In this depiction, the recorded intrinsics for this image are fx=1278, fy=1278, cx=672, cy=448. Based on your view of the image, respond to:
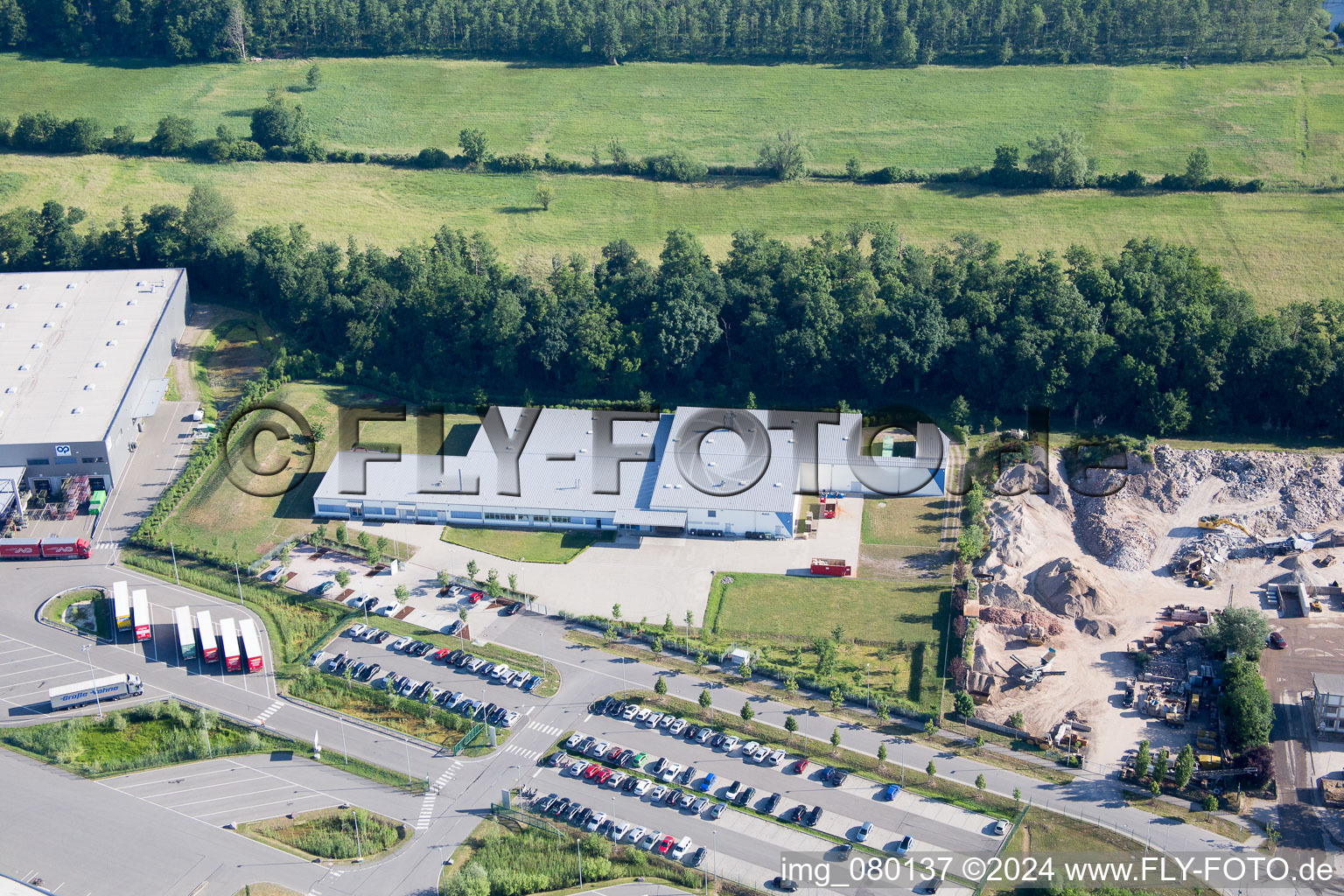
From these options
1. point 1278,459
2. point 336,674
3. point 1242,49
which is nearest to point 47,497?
point 336,674

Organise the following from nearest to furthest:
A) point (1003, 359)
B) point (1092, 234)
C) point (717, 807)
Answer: point (717, 807) → point (1003, 359) → point (1092, 234)

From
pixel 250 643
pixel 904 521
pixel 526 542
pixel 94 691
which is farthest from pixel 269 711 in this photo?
pixel 904 521

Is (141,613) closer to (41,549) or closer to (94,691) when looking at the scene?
(94,691)

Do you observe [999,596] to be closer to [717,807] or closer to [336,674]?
[717,807]

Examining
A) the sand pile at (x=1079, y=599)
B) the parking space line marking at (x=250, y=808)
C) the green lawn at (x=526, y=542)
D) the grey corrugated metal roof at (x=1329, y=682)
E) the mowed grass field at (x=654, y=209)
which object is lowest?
the parking space line marking at (x=250, y=808)

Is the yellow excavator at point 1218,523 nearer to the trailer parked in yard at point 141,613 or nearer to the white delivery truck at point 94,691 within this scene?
the white delivery truck at point 94,691

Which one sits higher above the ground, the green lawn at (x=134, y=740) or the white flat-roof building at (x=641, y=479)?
the white flat-roof building at (x=641, y=479)

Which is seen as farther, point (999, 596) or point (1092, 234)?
point (1092, 234)

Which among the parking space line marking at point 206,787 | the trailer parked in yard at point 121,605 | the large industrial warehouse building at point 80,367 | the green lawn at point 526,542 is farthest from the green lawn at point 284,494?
the parking space line marking at point 206,787

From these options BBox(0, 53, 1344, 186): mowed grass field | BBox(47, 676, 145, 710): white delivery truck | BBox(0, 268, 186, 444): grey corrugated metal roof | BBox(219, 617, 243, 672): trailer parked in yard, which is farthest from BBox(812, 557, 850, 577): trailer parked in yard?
BBox(0, 53, 1344, 186): mowed grass field
